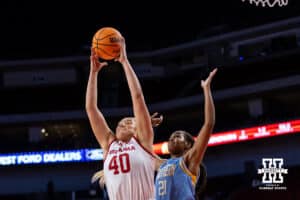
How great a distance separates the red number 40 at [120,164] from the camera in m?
4.50

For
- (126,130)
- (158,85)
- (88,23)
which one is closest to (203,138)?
(126,130)

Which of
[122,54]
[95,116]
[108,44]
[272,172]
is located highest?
[108,44]

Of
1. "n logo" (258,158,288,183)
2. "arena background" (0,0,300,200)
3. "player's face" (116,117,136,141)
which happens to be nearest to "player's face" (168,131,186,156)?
"player's face" (116,117,136,141)

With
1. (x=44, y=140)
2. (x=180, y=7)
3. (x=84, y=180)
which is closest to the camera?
(x=84, y=180)

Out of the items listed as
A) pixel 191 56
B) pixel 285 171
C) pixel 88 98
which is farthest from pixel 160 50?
pixel 88 98

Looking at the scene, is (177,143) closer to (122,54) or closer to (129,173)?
(129,173)

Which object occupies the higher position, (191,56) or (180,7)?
(180,7)

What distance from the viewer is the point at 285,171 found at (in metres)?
21.2

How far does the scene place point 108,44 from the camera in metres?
5.09

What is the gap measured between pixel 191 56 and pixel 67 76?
6.44 metres

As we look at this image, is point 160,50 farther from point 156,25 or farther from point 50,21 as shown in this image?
point 50,21

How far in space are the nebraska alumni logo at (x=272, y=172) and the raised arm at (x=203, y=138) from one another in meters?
16.1

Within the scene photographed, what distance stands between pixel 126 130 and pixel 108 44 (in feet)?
2.76

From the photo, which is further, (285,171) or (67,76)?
(67,76)
